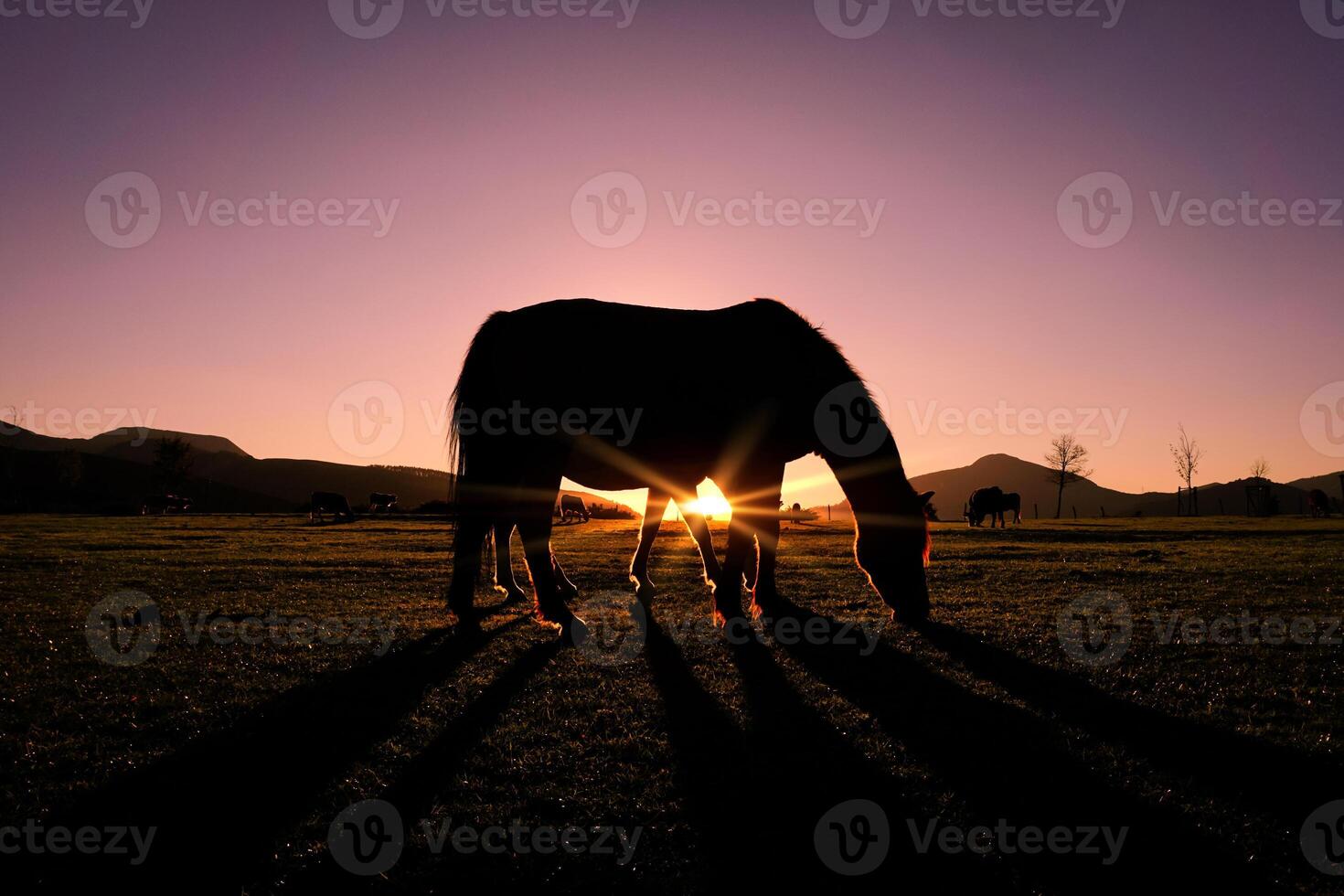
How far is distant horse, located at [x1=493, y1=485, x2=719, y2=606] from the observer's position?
312 inches

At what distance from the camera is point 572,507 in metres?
39.5

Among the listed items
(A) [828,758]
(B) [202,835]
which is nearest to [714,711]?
(A) [828,758]

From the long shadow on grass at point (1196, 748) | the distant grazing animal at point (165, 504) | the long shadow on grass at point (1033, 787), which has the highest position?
the long shadow on grass at point (1196, 748)

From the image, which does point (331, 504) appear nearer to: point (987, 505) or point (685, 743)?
point (987, 505)

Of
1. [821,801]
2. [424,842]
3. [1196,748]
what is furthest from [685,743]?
[1196,748]

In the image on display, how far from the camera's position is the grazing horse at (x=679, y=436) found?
6230 mm

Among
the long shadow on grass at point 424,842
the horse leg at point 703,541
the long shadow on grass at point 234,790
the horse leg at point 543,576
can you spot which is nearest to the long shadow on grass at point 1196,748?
the long shadow on grass at point 424,842

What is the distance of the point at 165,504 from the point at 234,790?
58.8 metres

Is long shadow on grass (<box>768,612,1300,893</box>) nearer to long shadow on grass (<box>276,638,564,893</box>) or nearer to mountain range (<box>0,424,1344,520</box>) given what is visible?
long shadow on grass (<box>276,638,564,893</box>)

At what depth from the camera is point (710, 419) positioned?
6.69m

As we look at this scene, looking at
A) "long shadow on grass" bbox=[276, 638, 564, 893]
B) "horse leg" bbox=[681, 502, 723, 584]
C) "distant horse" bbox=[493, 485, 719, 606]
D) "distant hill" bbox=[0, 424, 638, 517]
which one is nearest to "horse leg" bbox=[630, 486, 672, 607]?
"distant horse" bbox=[493, 485, 719, 606]

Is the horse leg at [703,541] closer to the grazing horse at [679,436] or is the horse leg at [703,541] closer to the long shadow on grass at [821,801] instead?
the grazing horse at [679,436]

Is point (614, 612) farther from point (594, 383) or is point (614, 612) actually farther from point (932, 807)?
point (932, 807)

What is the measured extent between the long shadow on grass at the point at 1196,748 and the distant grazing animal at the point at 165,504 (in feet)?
188
